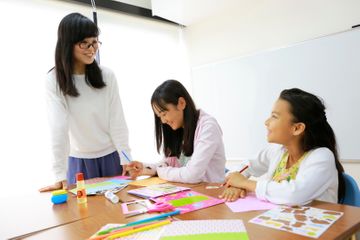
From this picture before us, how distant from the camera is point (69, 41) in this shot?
1600 mm

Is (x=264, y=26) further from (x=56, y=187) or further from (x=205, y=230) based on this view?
(x=205, y=230)

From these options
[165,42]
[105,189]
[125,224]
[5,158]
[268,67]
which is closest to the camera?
[125,224]

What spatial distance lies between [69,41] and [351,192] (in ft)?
4.84

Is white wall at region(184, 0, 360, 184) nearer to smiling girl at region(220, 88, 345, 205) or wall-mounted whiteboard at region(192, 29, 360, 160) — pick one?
wall-mounted whiteboard at region(192, 29, 360, 160)

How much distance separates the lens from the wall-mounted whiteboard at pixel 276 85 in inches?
94.3

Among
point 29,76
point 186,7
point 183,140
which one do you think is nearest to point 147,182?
point 183,140

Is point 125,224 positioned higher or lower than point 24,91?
lower

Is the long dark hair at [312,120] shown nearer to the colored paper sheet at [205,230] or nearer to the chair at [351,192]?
the chair at [351,192]

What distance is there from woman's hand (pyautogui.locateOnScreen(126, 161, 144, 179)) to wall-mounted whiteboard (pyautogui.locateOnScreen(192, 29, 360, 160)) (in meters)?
1.65

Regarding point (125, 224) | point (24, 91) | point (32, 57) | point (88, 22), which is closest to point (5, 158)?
point (24, 91)

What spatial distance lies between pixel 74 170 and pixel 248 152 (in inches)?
74.3

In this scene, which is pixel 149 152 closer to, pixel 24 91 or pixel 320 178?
pixel 24 91

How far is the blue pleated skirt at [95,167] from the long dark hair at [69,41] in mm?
382

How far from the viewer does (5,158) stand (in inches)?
Answer: 88.7
